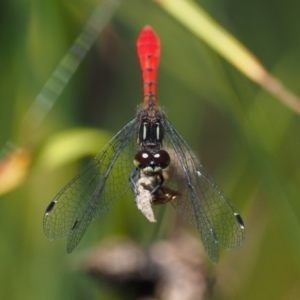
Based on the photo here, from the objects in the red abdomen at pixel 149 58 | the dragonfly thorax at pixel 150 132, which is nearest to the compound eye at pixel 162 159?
the dragonfly thorax at pixel 150 132

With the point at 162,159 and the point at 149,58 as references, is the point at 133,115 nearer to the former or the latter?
the point at 149,58

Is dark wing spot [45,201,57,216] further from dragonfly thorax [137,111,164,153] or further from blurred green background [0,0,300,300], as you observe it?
dragonfly thorax [137,111,164,153]

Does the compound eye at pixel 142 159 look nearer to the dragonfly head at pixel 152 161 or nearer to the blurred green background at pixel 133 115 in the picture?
the dragonfly head at pixel 152 161

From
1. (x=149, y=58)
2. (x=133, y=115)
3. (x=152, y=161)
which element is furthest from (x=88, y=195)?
(x=149, y=58)

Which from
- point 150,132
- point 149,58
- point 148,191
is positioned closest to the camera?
point 148,191

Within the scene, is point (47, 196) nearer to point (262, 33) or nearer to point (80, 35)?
point (80, 35)
